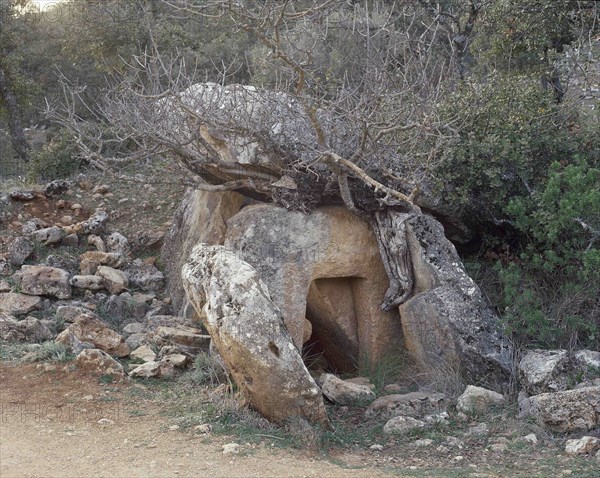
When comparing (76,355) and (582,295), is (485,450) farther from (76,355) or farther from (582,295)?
(76,355)

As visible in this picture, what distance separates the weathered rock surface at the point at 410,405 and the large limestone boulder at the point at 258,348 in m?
0.76

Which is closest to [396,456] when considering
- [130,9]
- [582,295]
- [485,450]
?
[485,450]

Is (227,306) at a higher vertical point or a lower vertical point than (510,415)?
higher

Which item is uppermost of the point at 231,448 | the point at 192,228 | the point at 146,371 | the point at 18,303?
the point at 192,228

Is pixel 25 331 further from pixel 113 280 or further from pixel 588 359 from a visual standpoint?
pixel 588 359

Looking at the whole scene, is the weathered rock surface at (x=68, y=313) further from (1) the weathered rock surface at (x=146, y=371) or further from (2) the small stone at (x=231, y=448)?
(2) the small stone at (x=231, y=448)

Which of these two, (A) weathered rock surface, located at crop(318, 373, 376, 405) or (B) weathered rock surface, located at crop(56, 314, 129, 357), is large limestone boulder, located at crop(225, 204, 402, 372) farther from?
(B) weathered rock surface, located at crop(56, 314, 129, 357)

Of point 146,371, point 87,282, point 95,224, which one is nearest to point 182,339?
point 146,371

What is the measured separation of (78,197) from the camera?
1212 cm

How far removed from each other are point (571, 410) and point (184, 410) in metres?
3.04

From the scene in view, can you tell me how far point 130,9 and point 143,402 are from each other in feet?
33.3

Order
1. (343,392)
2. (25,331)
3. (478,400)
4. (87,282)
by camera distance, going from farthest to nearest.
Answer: (87,282) < (25,331) < (343,392) < (478,400)

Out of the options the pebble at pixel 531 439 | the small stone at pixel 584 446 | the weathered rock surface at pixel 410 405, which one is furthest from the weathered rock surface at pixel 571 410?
the weathered rock surface at pixel 410 405

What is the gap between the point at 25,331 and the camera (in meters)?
8.65
